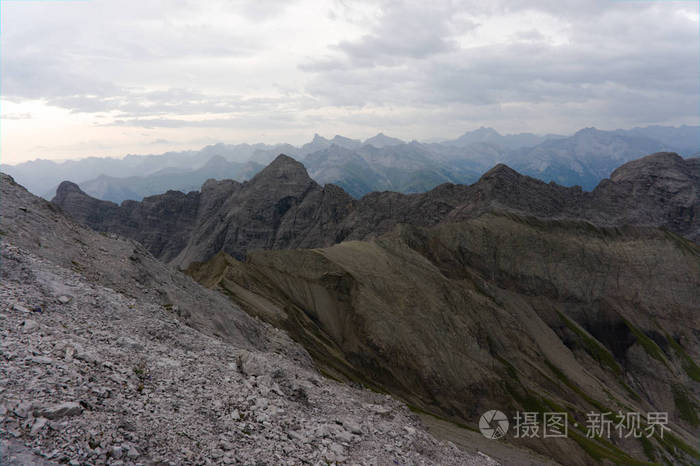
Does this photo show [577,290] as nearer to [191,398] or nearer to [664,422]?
[664,422]

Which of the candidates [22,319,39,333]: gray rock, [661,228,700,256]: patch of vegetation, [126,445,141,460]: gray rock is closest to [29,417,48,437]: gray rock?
[126,445,141,460]: gray rock

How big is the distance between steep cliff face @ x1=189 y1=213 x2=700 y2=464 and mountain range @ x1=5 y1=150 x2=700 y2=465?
352 mm

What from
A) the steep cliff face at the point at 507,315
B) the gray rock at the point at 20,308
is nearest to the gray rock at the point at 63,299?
the gray rock at the point at 20,308

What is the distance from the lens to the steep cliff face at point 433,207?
481 feet

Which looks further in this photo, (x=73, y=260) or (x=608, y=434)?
(x=608, y=434)

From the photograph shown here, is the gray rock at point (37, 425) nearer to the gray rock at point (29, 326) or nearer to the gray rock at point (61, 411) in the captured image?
the gray rock at point (61, 411)

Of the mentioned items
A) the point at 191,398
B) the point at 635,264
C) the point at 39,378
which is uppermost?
the point at 39,378

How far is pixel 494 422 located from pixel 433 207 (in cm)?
9764

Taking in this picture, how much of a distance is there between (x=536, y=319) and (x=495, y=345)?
2558 cm

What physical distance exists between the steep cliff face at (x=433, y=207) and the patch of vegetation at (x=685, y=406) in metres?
60.6

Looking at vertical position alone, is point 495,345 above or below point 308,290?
below

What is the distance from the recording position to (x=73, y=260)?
25.3 m

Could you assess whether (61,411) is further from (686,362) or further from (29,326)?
(686,362)

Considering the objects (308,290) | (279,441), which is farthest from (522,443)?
(279,441)
